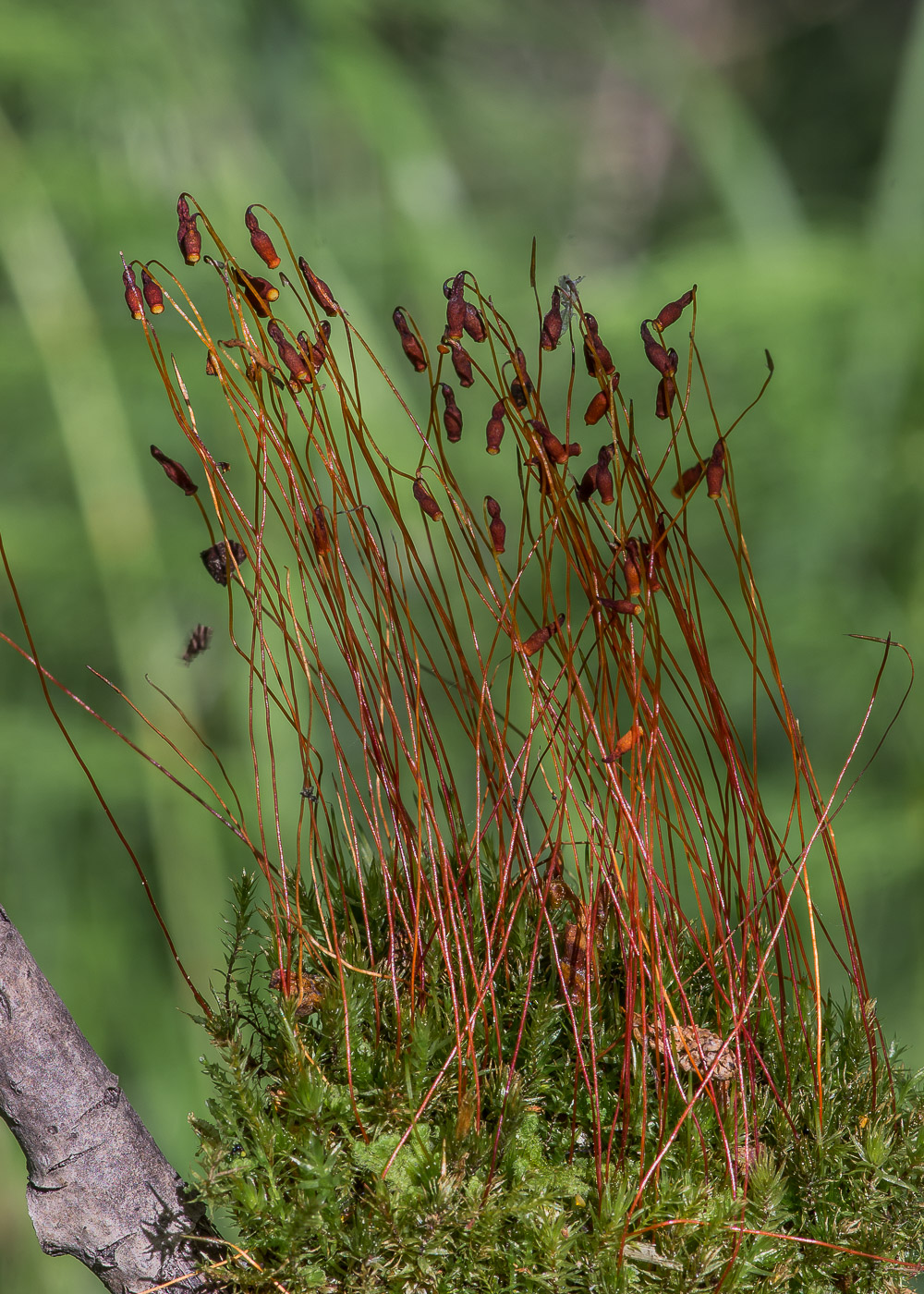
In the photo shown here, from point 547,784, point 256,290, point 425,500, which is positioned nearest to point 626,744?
point 547,784

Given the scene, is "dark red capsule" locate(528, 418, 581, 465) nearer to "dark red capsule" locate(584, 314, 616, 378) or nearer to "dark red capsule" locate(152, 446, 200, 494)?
"dark red capsule" locate(584, 314, 616, 378)

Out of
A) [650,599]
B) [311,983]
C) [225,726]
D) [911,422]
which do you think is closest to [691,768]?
[650,599]

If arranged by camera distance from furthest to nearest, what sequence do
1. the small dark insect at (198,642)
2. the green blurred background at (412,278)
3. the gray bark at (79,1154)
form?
the green blurred background at (412,278)
the small dark insect at (198,642)
the gray bark at (79,1154)

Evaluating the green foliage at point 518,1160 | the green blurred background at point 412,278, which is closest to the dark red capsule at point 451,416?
the green foliage at point 518,1160

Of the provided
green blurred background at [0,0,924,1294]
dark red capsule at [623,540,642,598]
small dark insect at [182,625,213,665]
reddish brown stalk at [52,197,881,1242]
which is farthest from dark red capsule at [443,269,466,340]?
green blurred background at [0,0,924,1294]

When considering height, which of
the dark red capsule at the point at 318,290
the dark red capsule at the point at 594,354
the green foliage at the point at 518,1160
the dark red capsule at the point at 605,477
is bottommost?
the green foliage at the point at 518,1160

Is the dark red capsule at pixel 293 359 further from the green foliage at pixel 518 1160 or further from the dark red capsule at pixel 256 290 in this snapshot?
the green foliage at pixel 518 1160

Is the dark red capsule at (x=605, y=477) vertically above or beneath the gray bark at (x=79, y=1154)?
Answer: above
